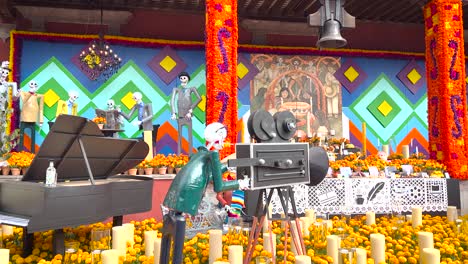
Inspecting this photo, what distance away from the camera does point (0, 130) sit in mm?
6680

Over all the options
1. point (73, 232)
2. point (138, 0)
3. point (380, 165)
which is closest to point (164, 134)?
point (138, 0)

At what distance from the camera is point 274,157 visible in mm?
2475

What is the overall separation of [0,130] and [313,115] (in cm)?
805

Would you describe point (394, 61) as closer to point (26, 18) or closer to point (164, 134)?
point (164, 134)

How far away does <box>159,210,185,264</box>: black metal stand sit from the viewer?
2.28 m

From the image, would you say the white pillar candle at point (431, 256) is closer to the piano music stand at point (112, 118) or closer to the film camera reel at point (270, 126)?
the film camera reel at point (270, 126)

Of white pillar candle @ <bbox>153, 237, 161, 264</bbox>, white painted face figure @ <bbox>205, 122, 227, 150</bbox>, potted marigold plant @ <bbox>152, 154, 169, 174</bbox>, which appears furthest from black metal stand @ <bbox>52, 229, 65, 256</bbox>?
potted marigold plant @ <bbox>152, 154, 169, 174</bbox>

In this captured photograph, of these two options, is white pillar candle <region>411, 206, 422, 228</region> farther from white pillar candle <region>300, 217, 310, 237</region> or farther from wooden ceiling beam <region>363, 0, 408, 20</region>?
wooden ceiling beam <region>363, 0, 408, 20</region>

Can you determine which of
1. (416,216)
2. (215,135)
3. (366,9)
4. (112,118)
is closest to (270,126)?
(215,135)

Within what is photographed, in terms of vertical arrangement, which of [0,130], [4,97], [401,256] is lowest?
[401,256]

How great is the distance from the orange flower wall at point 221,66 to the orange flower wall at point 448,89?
4.24 metres

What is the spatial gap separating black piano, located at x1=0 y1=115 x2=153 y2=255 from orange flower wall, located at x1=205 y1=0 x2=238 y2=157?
9.09ft

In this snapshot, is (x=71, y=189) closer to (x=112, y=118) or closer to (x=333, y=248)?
(x=333, y=248)

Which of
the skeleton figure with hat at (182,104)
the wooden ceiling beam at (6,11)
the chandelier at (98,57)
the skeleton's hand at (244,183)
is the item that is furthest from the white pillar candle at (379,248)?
the wooden ceiling beam at (6,11)
